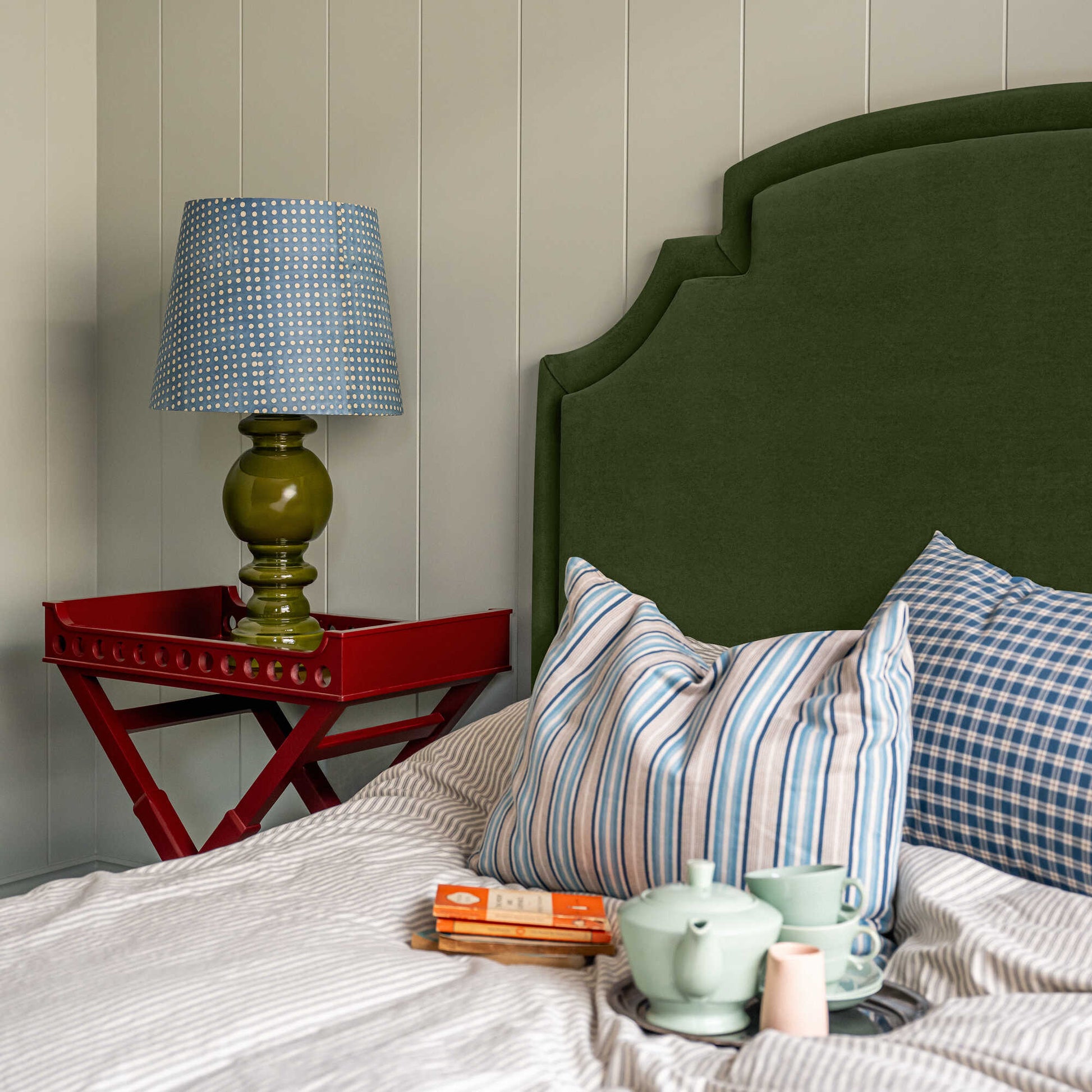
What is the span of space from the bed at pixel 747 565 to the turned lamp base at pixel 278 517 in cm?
39

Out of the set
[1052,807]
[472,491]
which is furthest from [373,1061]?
[472,491]

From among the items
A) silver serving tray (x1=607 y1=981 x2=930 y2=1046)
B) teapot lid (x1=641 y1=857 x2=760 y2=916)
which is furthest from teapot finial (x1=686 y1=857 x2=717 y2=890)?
silver serving tray (x1=607 y1=981 x2=930 y2=1046)

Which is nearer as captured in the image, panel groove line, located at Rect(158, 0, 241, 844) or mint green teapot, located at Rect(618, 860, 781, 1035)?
mint green teapot, located at Rect(618, 860, 781, 1035)

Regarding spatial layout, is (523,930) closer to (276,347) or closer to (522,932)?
(522,932)

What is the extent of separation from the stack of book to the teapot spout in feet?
0.66

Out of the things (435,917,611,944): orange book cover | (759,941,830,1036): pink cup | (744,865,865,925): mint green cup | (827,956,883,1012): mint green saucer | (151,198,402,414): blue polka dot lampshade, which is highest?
(151,198,402,414): blue polka dot lampshade

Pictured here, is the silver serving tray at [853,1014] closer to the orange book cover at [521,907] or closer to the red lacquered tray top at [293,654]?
the orange book cover at [521,907]

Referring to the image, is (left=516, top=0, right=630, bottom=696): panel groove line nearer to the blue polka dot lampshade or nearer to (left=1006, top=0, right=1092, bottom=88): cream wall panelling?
the blue polka dot lampshade

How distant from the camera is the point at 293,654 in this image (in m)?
1.71

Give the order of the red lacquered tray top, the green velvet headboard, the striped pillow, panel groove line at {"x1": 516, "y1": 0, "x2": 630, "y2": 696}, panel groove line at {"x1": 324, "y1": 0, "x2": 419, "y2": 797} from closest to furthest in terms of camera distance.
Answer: the striped pillow, the green velvet headboard, the red lacquered tray top, panel groove line at {"x1": 516, "y1": 0, "x2": 630, "y2": 696}, panel groove line at {"x1": 324, "y1": 0, "x2": 419, "y2": 797}

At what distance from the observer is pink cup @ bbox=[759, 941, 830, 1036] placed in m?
0.76

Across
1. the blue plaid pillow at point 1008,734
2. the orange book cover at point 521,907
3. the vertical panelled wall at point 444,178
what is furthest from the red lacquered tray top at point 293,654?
the blue plaid pillow at point 1008,734

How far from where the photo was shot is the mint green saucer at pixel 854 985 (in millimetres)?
818

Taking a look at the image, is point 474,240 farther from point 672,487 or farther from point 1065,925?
point 1065,925
